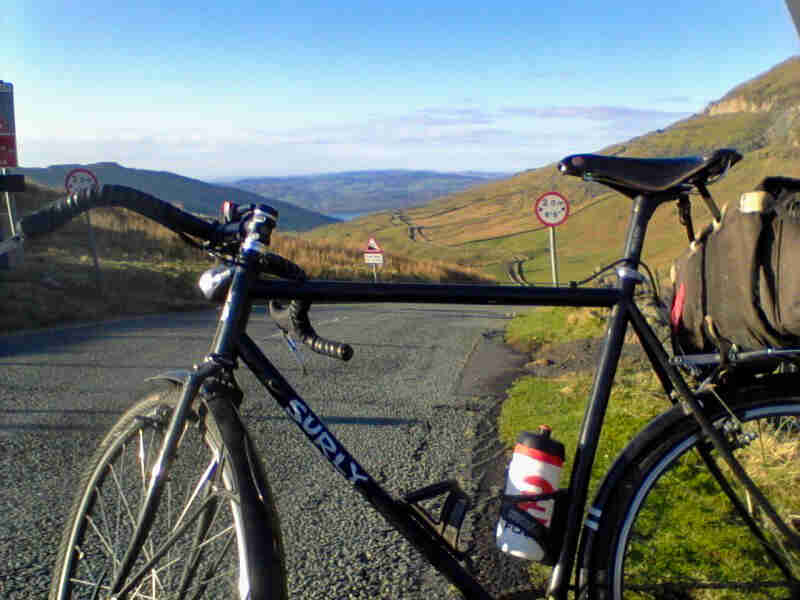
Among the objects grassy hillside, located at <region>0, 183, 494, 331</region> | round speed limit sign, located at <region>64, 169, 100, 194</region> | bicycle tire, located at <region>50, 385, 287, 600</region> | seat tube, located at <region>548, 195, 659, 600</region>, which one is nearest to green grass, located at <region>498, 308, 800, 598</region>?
seat tube, located at <region>548, 195, 659, 600</region>

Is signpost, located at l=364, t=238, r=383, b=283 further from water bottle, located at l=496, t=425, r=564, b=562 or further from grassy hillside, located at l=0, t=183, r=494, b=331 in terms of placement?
water bottle, located at l=496, t=425, r=564, b=562

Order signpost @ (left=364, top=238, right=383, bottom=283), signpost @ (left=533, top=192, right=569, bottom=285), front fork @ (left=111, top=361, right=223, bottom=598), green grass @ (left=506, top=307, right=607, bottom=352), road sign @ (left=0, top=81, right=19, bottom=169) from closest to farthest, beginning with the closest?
front fork @ (left=111, top=361, right=223, bottom=598) < green grass @ (left=506, top=307, right=607, bottom=352) < road sign @ (left=0, top=81, right=19, bottom=169) < signpost @ (left=533, top=192, right=569, bottom=285) < signpost @ (left=364, top=238, right=383, bottom=283)

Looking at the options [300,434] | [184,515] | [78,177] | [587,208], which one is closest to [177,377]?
[184,515]

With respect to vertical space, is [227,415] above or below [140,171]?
below

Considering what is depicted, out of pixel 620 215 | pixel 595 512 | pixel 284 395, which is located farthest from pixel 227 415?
pixel 620 215

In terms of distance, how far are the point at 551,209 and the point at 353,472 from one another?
15037 mm

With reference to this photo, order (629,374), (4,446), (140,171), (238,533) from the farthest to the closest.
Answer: (140,171)
(629,374)
(4,446)
(238,533)

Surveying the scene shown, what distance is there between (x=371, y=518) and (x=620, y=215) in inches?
4290

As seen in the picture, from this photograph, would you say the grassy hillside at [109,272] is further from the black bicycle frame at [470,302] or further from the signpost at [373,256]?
the black bicycle frame at [470,302]

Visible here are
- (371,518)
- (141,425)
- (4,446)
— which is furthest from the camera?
(4,446)

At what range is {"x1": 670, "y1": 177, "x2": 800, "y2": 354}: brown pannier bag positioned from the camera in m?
1.85

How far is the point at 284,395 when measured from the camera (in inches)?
79.9

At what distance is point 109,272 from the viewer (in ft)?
56.3

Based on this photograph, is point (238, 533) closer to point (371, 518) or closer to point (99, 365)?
point (371, 518)
